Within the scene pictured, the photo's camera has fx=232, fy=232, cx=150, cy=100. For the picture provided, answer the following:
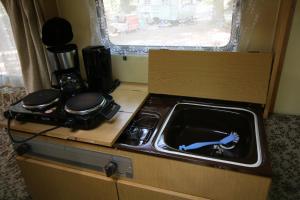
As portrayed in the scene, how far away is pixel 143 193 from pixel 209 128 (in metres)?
0.46

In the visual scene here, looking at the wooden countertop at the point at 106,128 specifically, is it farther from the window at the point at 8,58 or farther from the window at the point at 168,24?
the window at the point at 8,58

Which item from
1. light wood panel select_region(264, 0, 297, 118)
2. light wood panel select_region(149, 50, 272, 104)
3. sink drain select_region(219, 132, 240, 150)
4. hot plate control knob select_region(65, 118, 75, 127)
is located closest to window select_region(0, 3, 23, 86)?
hot plate control knob select_region(65, 118, 75, 127)

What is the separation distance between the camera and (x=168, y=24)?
1.20 m

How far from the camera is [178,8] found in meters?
1.15

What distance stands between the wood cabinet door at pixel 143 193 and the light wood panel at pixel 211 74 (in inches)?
19.2

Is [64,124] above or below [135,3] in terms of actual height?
below

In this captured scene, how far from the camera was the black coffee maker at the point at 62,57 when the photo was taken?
1.20 meters

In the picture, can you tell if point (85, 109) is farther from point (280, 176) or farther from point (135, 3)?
point (280, 176)

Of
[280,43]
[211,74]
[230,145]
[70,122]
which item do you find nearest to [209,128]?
[230,145]

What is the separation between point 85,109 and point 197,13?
0.70 m

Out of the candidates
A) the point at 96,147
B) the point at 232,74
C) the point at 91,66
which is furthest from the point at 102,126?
the point at 232,74

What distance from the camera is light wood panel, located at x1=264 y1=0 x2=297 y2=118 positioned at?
901mm

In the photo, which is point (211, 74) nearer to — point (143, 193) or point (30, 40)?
point (143, 193)

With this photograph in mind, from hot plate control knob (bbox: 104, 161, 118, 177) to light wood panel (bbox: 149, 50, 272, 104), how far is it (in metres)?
0.46
